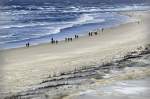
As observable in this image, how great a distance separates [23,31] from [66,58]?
16228 mm

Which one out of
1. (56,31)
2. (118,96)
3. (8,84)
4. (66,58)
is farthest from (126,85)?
(56,31)

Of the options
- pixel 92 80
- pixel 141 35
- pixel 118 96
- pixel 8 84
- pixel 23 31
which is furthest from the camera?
pixel 23 31

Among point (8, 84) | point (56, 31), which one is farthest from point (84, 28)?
point (8, 84)

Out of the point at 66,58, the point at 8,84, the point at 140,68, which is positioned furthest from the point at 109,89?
the point at 66,58

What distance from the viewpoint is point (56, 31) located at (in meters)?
36.7

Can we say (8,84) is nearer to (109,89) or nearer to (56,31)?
(109,89)

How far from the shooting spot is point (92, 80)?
12.3m

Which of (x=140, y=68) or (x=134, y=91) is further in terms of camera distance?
(x=140, y=68)

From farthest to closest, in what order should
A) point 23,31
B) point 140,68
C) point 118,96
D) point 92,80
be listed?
point 23,31
point 140,68
point 92,80
point 118,96

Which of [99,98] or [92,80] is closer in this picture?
[99,98]

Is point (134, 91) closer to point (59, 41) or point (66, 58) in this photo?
point (66, 58)

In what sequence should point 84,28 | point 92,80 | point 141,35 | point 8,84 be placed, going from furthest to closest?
point 84,28, point 141,35, point 8,84, point 92,80

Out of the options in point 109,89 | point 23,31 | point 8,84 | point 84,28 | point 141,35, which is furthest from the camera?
point 84,28

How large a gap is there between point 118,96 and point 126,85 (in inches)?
58.0
